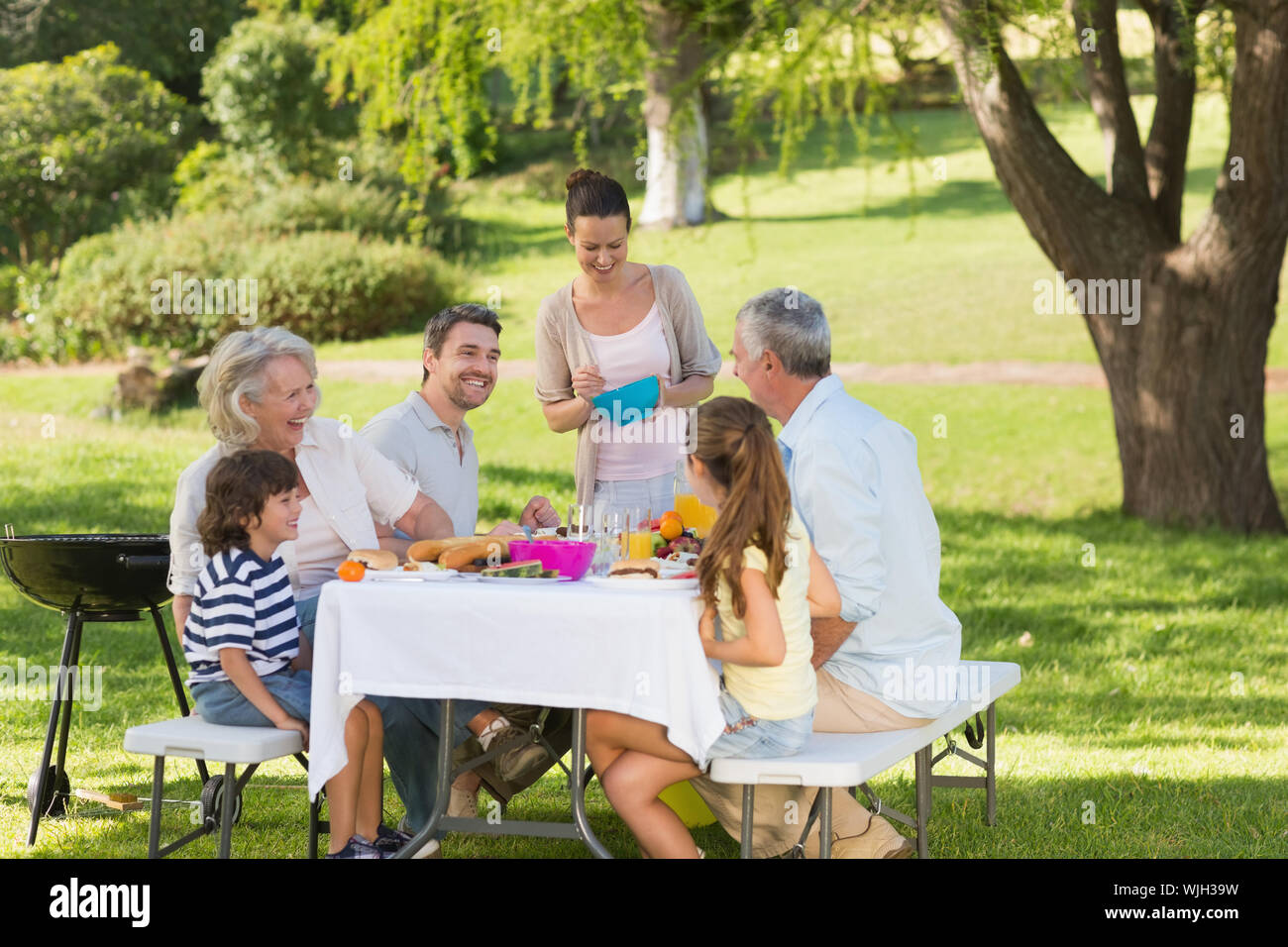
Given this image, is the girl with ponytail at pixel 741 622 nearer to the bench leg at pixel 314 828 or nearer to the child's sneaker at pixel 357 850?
the child's sneaker at pixel 357 850

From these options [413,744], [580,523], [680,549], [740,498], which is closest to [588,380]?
[580,523]

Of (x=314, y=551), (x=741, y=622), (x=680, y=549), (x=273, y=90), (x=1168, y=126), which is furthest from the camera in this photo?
(x=273, y=90)

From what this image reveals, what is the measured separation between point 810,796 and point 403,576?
137 centimetres

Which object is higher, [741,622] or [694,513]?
[694,513]

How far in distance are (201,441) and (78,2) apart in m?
17.7

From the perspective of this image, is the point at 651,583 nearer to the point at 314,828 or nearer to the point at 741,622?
the point at 741,622

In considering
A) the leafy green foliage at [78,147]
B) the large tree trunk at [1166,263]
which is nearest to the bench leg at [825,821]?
the large tree trunk at [1166,263]

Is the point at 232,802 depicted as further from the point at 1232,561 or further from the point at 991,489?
the point at 991,489

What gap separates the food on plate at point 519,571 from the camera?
3852 millimetres

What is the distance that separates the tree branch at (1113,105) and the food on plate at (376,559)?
7502mm

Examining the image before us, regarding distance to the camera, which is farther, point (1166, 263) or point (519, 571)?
point (1166, 263)

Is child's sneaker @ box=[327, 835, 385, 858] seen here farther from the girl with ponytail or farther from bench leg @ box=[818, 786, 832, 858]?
bench leg @ box=[818, 786, 832, 858]

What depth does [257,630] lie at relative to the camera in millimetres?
3906
